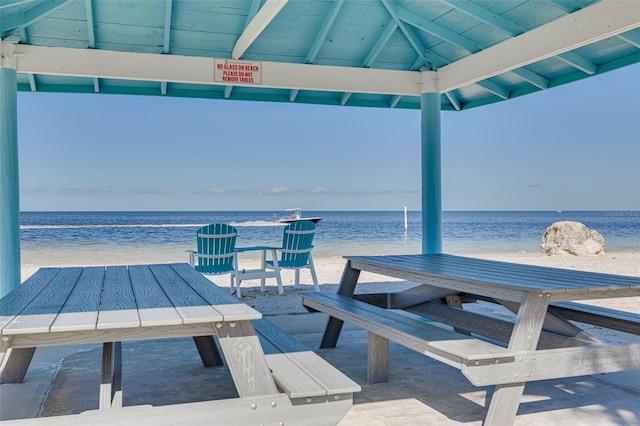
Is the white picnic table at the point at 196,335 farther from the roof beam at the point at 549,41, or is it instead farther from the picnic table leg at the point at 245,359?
the roof beam at the point at 549,41

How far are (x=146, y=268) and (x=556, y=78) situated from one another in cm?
419

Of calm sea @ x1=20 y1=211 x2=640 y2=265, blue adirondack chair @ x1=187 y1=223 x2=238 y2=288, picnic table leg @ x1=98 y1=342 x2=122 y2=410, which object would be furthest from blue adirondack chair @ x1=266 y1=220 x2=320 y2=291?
calm sea @ x1=20 y1=211 x2=640 y2=265

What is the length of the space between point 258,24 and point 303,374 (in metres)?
2.79

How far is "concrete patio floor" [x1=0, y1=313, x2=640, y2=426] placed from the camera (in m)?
2.62

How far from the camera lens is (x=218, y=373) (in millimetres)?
3354

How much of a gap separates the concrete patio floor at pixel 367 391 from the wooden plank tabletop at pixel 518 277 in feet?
2.07

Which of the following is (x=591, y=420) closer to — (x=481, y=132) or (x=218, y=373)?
(x=218, y=373)

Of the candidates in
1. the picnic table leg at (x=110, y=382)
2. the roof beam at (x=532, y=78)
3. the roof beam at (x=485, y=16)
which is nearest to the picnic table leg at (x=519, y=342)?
the picnic table leg at (x=110, y=382)

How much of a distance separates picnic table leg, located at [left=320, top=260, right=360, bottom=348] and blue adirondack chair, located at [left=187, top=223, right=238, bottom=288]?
9.38 feet

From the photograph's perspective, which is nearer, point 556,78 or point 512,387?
→ point 512,387

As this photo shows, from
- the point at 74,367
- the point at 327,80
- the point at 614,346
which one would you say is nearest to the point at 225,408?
the point at 614,346

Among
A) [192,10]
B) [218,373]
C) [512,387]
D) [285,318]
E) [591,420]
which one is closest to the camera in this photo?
[512,387]

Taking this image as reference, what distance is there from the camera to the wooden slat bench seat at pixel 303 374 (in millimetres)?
1838

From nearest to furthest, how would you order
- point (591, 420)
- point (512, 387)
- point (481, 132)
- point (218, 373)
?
point (512, 387), point (591, 420), point (218, 373), point (481, 132)
